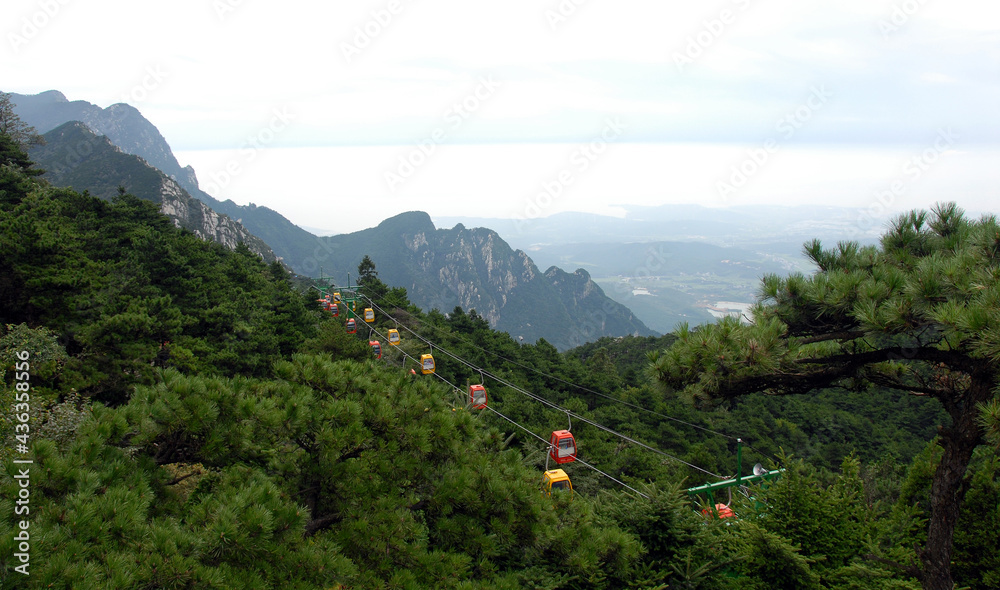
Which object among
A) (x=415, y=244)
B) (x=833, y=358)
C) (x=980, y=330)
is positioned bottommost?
(x=833, y=358)

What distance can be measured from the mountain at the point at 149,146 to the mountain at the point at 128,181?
51.1 metres

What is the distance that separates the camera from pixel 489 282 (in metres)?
127

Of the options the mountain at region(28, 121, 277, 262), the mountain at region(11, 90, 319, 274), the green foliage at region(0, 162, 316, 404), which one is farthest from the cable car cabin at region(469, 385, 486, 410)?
the mountain at region(11, 90, 319, 274)

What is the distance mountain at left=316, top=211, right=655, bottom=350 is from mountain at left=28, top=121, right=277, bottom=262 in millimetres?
50791

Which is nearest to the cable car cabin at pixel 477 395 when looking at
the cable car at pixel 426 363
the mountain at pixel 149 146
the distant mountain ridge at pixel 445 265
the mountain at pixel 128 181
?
the cable car at pixel 426 363

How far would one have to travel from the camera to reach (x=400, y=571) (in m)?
3.27

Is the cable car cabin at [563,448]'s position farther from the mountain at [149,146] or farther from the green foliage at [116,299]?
the mountain at [149,146]

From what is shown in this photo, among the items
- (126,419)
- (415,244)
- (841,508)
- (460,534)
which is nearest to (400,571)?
(460,534)

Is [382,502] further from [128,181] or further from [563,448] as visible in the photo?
[128,181]

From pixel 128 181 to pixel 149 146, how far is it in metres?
113

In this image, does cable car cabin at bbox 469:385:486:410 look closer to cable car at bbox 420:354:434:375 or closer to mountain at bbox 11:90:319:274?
cable car at bbox 420:354:434:375

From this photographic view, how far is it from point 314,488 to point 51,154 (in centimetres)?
10471

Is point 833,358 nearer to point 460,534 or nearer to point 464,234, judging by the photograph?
point 460,534

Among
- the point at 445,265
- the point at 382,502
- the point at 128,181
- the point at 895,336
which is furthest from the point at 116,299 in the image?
the point at 445,265
